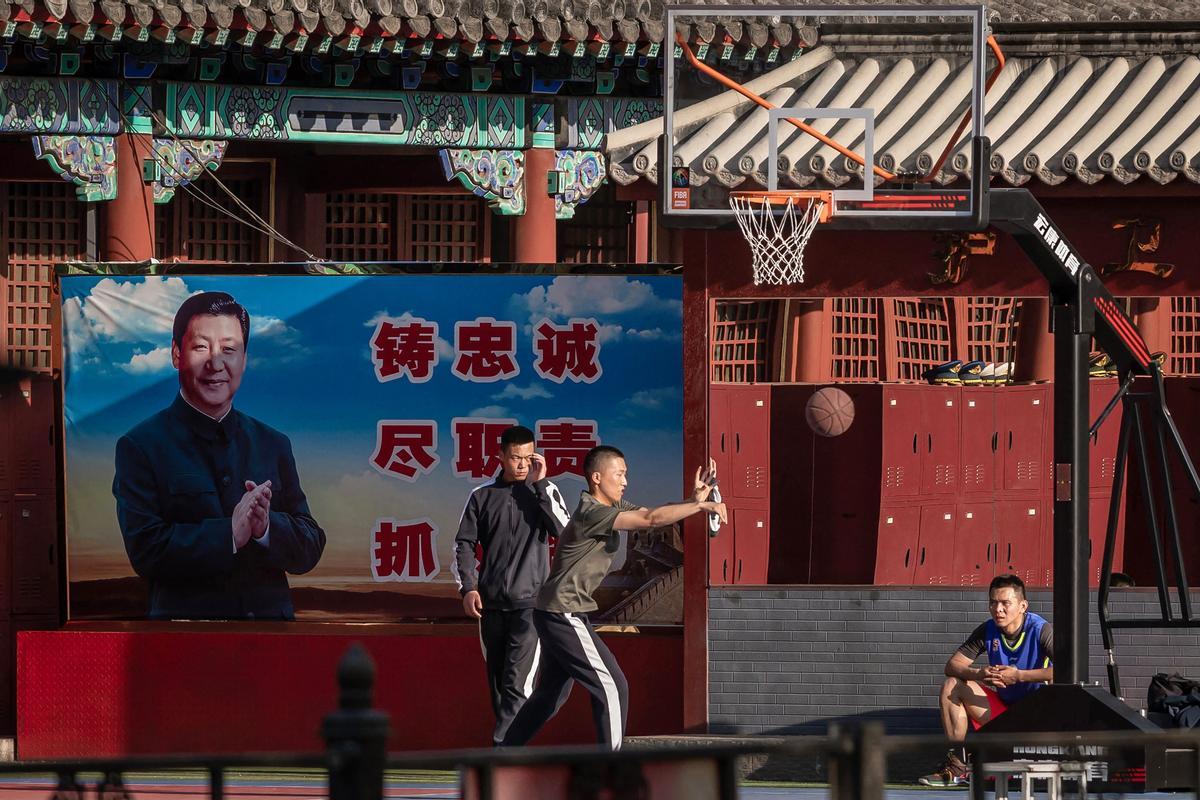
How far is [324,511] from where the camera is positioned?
12.9 meters

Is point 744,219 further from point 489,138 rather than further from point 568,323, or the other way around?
point 489,138

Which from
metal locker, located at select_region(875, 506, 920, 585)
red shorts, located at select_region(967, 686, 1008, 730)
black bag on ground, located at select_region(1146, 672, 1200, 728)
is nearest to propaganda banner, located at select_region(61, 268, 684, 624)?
metal locker, located at select_region(875, 506, 920, 585)

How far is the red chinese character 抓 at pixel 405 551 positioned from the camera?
12.9m

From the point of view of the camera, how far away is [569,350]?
42.1 ft

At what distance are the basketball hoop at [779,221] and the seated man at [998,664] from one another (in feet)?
7.37

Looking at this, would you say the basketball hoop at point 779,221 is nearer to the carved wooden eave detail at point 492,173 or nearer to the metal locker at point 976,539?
the metal locker at point 976,539

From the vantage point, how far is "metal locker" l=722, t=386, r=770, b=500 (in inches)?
527

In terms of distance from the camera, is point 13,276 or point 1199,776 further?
point 13,276

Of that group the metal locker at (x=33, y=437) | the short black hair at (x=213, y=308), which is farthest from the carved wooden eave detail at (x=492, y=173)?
the metal locker at (x=33, y=437)

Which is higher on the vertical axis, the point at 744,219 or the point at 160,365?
the point at 744,219

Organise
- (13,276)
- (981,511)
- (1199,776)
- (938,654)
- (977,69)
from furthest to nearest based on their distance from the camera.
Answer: (13,276), (981,511), (938,654), (977,69), (1199,776)

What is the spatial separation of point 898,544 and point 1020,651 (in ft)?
7.98

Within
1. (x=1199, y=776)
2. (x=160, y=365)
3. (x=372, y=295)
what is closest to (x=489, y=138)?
(x=372, y=295)

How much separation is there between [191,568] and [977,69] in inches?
234
